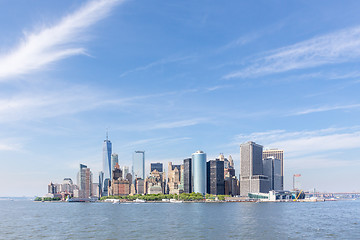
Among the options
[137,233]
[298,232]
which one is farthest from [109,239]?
[298,232]

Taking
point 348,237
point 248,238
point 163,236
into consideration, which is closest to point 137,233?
point 163,236

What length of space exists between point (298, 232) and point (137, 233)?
4764 cm

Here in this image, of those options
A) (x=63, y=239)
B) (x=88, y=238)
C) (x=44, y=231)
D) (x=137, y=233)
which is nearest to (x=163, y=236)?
(x=137, y=233)

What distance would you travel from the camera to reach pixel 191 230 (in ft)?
367

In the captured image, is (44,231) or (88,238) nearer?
(88,238)

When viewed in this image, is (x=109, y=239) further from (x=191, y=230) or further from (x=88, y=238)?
(x=191, y=230)

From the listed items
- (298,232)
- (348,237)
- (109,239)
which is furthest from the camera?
(298,232)

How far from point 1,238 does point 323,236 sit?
286 feet

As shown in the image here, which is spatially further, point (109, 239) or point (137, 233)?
point (137, 233)

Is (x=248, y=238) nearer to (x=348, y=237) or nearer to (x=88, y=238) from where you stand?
(x=348, y=237)

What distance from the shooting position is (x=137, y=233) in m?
104

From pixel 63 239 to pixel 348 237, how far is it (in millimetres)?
76265

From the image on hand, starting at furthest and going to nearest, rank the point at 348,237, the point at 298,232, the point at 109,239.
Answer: the point at 298,232
the point at 348,237
the point at 109,239

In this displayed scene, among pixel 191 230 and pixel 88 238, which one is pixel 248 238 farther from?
pixel 88 238
